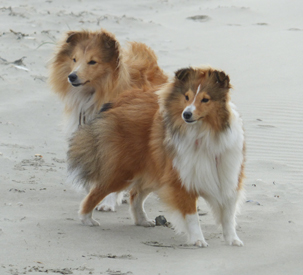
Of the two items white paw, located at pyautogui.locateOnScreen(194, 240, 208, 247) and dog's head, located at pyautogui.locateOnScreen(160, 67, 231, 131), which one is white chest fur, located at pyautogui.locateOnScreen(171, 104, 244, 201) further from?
white paw, located at pyautogui.locateOnScreen(194, 240, 208, 247)

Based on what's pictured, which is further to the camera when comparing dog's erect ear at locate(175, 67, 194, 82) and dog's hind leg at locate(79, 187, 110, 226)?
dog's hind leg at locate(79, 187, 110, 226)

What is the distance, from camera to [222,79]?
193 inches

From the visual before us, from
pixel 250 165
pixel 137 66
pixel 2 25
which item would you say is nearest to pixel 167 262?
pixel 137 66

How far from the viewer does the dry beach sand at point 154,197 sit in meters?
4.46

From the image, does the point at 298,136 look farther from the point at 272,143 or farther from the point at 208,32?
the point at 208,32

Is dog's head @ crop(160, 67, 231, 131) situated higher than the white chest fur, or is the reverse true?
dog's head @ crop(160, 67, 231, 131)

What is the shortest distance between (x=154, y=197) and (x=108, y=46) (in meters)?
1.80

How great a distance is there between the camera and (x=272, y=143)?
29.1ft

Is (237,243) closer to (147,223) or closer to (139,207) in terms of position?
(147,223)

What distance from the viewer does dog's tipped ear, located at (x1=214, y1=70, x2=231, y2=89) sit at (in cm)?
491

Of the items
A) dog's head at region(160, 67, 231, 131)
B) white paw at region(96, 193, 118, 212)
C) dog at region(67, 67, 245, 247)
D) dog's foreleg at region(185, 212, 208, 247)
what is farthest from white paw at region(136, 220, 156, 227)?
dog's head at region(160, 67, 231, 131)

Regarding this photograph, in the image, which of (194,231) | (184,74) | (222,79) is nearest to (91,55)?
(184,74)

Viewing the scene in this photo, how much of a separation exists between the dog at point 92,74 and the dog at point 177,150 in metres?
0.83

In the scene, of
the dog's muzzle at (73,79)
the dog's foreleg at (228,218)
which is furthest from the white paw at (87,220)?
the dog's muzzle at (73,79)
